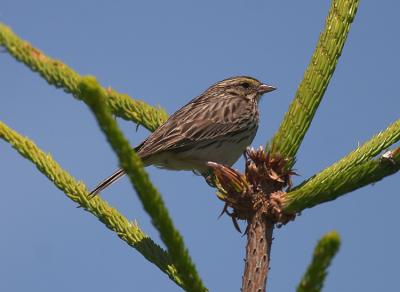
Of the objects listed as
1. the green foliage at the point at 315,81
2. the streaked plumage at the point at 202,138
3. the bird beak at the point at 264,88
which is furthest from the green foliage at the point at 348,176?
the bird beak at the point at 264,88

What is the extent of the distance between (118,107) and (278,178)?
Answer: 6.38ft

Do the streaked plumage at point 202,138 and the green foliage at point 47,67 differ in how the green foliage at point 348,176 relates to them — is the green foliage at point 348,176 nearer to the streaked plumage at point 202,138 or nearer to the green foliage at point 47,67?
the green foliage at point 47,67

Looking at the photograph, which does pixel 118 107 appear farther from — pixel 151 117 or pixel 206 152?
pixel 206 152

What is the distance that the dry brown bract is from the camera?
3246mm

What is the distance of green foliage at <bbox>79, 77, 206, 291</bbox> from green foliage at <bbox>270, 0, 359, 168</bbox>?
1.69 m

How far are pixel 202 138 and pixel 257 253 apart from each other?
14.1 ft

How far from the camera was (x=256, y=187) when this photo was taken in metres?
3.40

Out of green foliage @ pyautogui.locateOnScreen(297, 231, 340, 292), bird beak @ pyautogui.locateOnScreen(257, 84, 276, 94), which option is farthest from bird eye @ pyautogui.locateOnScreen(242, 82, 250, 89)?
green foliage @ pyautogui.locateOnScreen(297, 231, 340, 292)

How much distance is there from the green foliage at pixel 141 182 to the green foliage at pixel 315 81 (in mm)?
1692

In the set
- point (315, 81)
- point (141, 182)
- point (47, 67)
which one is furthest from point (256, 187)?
point (47, 67)

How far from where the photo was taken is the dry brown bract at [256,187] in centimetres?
325

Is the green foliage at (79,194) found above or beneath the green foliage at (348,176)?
above

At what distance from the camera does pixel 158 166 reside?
743 centimetres

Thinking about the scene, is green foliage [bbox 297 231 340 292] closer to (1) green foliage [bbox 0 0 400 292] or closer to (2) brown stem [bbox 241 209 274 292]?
(1) green foliage [bbox 0 0 400 292]
